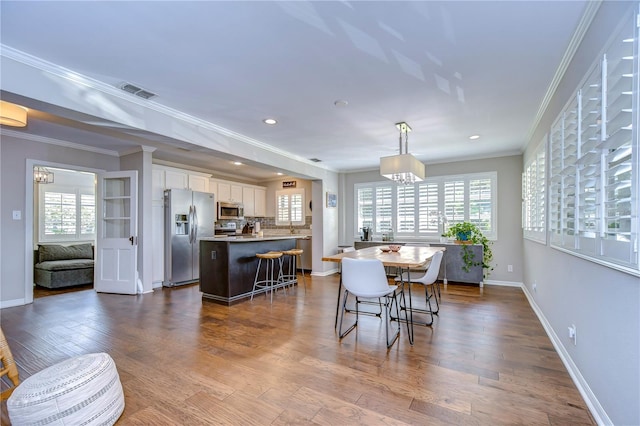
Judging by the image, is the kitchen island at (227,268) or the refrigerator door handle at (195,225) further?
the refrigerator door handle at (195,225)

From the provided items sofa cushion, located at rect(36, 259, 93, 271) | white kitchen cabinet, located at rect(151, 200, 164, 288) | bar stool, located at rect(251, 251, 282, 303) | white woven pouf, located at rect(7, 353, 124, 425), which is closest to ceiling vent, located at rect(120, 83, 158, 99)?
white woven pouf, located at rect(7, 353, 124, 425)

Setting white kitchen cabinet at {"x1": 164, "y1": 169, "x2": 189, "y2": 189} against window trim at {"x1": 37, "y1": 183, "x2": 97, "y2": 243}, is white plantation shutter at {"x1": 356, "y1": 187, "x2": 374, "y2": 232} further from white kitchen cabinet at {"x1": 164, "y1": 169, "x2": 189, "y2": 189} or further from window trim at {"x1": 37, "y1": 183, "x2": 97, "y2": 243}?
window trim at {"x1": 37, "y1": 183, "x2": 97, "y2": 243}

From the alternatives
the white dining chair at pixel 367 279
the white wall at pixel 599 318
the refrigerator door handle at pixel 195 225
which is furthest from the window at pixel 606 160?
the refrigerator door handle at pixel 195 225

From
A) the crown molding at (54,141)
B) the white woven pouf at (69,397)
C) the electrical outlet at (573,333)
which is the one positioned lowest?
the white woven pouf at (69,397)

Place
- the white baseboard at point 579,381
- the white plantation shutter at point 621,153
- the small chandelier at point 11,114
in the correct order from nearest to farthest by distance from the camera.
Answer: the white plantation shutter at point 621,153 < the white baseboard at point 579,381 < the small chandelier at point 11,114

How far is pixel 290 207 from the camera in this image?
7.64 meters

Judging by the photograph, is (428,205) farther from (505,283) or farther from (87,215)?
(87,215)

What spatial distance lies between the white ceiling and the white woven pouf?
6.69ft

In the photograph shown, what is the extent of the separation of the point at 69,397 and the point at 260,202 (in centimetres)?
643

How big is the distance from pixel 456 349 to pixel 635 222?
1.86 m

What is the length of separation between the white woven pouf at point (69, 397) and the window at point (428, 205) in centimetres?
561

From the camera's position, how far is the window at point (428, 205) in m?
5.65

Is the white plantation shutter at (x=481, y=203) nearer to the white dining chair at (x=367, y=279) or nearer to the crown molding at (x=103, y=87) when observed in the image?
the white dining chair at (x=367, y=279)

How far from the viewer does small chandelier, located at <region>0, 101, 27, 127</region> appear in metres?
2.97
